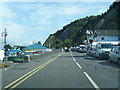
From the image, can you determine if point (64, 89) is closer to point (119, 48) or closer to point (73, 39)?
point (119, 48)

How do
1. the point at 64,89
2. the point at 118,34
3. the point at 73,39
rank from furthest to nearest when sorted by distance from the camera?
the point at 73,39
the point at 118,34
the point at 64,89

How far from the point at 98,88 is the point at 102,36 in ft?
255

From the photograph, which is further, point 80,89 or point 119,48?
point 119,48

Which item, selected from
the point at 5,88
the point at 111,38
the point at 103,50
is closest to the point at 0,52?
the point at 5,88

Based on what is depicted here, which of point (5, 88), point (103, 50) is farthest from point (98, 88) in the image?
point (103, 50)

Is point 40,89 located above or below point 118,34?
below

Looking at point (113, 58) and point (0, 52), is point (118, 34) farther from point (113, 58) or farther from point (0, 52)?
point (0, 52)

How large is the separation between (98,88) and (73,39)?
577 feet

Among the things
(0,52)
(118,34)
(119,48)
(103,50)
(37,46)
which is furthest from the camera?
(118,34)

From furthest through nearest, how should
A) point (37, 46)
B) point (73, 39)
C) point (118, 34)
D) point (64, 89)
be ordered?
point (73, 39) < point (118, 34) < point (37, 46) < point (64, 89)

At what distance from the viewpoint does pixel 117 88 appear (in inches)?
312

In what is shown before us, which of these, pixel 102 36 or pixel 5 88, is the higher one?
pixel 102 36

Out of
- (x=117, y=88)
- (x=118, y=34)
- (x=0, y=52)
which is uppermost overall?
(x=118, y=34)

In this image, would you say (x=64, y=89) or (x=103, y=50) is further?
(x=103, y=50)
